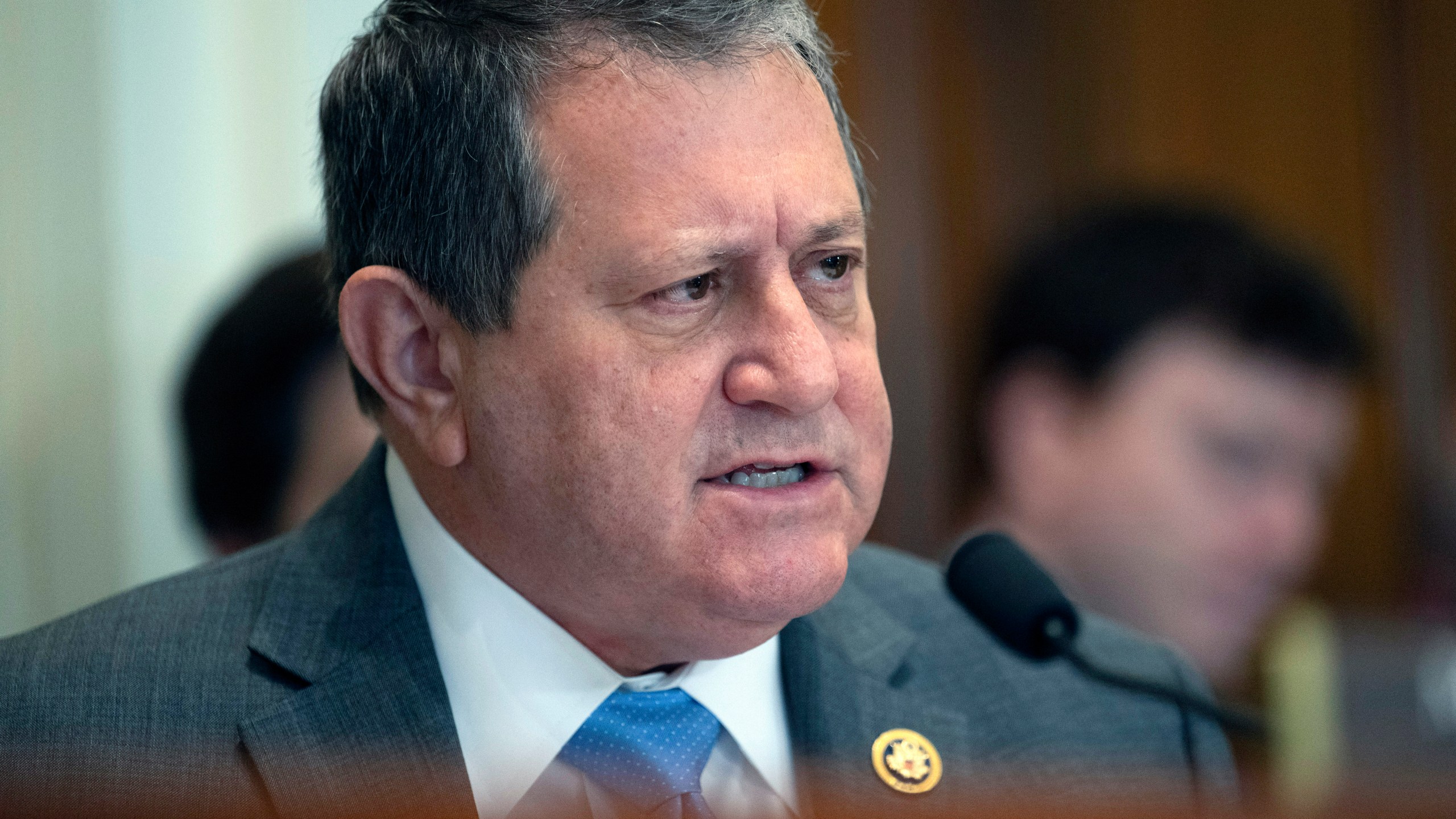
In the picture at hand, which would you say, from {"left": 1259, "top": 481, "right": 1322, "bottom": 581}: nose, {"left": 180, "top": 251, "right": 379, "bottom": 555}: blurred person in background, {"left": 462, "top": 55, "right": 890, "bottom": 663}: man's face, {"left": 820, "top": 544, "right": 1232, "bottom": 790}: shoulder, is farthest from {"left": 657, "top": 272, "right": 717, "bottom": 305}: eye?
{"left": 1259, "top": 481, "right": 1322, "bottom": 581}: nose

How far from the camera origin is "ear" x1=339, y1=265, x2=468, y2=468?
4.84 feet

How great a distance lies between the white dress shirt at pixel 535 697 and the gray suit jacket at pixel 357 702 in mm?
34

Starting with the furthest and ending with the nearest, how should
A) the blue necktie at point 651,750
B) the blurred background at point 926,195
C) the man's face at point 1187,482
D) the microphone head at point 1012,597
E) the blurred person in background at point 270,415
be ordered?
the man's face at point 1187,482, the blurred background at point 926,195, the blurred person in background at point 270,415, the microphone head at point 1012,597, the blue necktie at point 651,750

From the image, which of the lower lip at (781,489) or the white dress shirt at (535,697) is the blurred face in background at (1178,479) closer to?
the white dress shirt at (535,697)

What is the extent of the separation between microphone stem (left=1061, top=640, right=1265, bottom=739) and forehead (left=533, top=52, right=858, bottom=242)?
641 millimetres

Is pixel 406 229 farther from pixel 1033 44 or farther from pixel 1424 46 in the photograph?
pixel 1424 46

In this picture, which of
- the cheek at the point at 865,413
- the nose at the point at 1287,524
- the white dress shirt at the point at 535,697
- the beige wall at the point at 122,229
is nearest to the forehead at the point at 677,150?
the cheek at the point at 865,413

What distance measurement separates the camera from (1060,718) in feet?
5.79

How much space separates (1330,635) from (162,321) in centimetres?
286

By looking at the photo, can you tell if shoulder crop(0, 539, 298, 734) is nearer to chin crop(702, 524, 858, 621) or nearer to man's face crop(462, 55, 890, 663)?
man's face crop(462, 55, 890, 663)

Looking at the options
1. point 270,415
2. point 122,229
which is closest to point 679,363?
point 270,415

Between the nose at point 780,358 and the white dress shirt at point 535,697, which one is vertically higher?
the nose at point 780,358

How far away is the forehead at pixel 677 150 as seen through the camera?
1.34 meters

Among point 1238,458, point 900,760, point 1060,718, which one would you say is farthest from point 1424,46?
point 900,760
